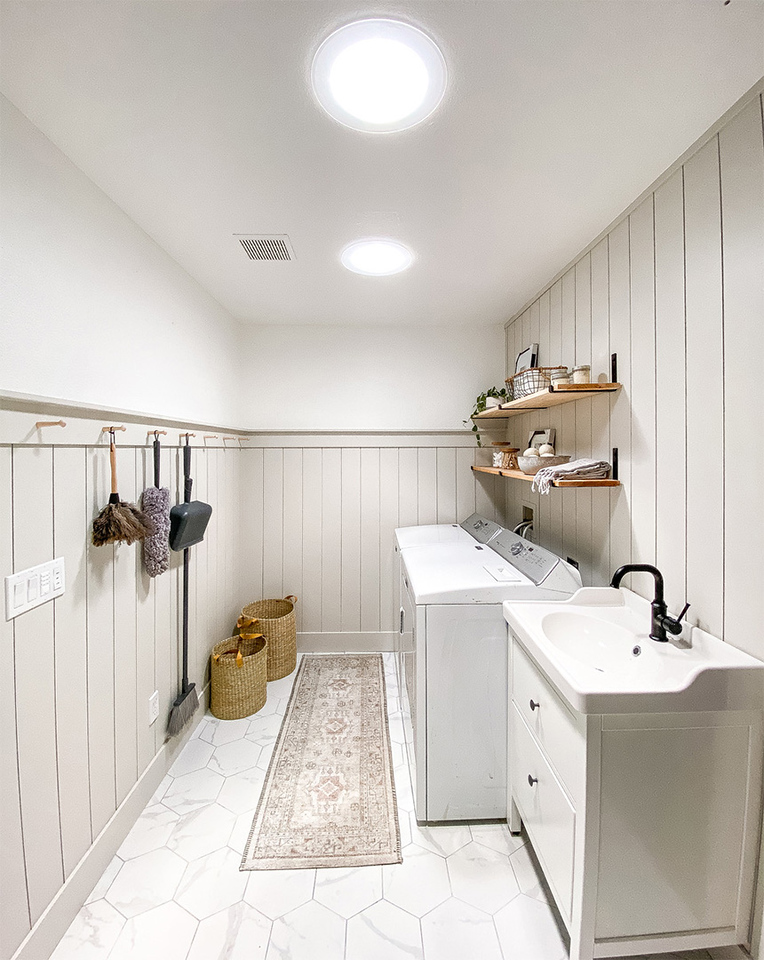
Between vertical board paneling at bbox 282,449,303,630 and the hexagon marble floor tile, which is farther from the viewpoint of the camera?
vertical board paneling at bbox 282,449,303,630

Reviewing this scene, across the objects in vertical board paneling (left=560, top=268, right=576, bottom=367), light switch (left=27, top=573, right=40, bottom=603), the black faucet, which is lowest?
the black faucet

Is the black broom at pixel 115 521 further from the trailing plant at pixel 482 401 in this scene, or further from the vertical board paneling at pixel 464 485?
the vertical board paneling at pixel 464 485

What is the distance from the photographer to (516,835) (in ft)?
5.12

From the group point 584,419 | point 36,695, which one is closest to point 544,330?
point 584,419

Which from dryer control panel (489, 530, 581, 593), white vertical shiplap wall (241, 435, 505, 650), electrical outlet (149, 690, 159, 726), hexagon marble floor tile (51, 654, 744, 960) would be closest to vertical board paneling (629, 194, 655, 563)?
dryer control panel (489, 530, 581, 593)

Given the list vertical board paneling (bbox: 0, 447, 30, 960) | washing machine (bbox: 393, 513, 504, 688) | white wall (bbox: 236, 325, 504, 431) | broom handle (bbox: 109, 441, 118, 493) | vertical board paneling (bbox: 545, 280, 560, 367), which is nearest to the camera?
vertical board paneling (bbox: 0, 447, 30, 960)

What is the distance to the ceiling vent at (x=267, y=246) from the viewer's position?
175 centimetres

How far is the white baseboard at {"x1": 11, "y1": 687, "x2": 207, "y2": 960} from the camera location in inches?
44.1

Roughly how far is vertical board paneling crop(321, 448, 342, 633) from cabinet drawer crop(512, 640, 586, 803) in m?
1.65

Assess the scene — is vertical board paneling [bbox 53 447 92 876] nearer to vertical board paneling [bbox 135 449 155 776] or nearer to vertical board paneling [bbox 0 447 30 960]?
vertical board paneling [bbox 0 447 30 960]

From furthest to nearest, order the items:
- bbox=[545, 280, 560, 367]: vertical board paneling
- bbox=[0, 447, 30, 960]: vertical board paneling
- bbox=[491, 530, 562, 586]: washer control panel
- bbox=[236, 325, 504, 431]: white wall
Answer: bbox=[236, 325, 504, 431]: white wall < bbox=[545, 280, 560, 367]: vertical board paneling < bbox=[491, 530, 562, 586]: washer control panel < bbox=[0, 447, 30, 960]: vertical board paneling

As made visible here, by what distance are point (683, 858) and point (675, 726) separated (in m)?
0.35

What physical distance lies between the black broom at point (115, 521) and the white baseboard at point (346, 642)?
5.86 ft

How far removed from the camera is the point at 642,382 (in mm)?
1489
